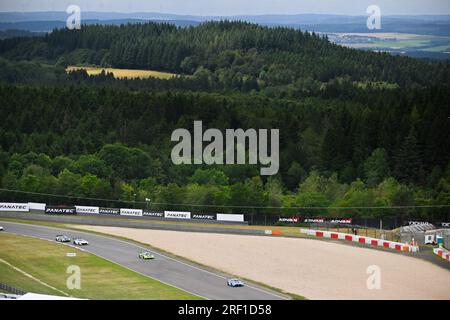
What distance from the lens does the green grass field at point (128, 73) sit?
591 feet

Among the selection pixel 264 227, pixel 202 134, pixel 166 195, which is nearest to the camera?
pixel 264 227

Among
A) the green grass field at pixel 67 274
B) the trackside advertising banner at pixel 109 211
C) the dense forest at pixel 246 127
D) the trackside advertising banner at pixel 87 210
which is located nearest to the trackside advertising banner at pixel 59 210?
the trackside advertising banner at pixel 87 210

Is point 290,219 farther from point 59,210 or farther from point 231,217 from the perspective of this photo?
point 59,210

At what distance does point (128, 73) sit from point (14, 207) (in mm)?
100105

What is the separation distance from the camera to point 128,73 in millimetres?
184375

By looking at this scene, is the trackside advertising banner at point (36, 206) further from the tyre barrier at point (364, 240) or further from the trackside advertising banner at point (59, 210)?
the tyre barrier at point (364, 240)

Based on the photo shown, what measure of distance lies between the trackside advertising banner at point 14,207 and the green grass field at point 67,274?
13.7 metres

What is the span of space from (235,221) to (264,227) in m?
3.27

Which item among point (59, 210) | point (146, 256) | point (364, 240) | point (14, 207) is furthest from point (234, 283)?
point (14, 207)
